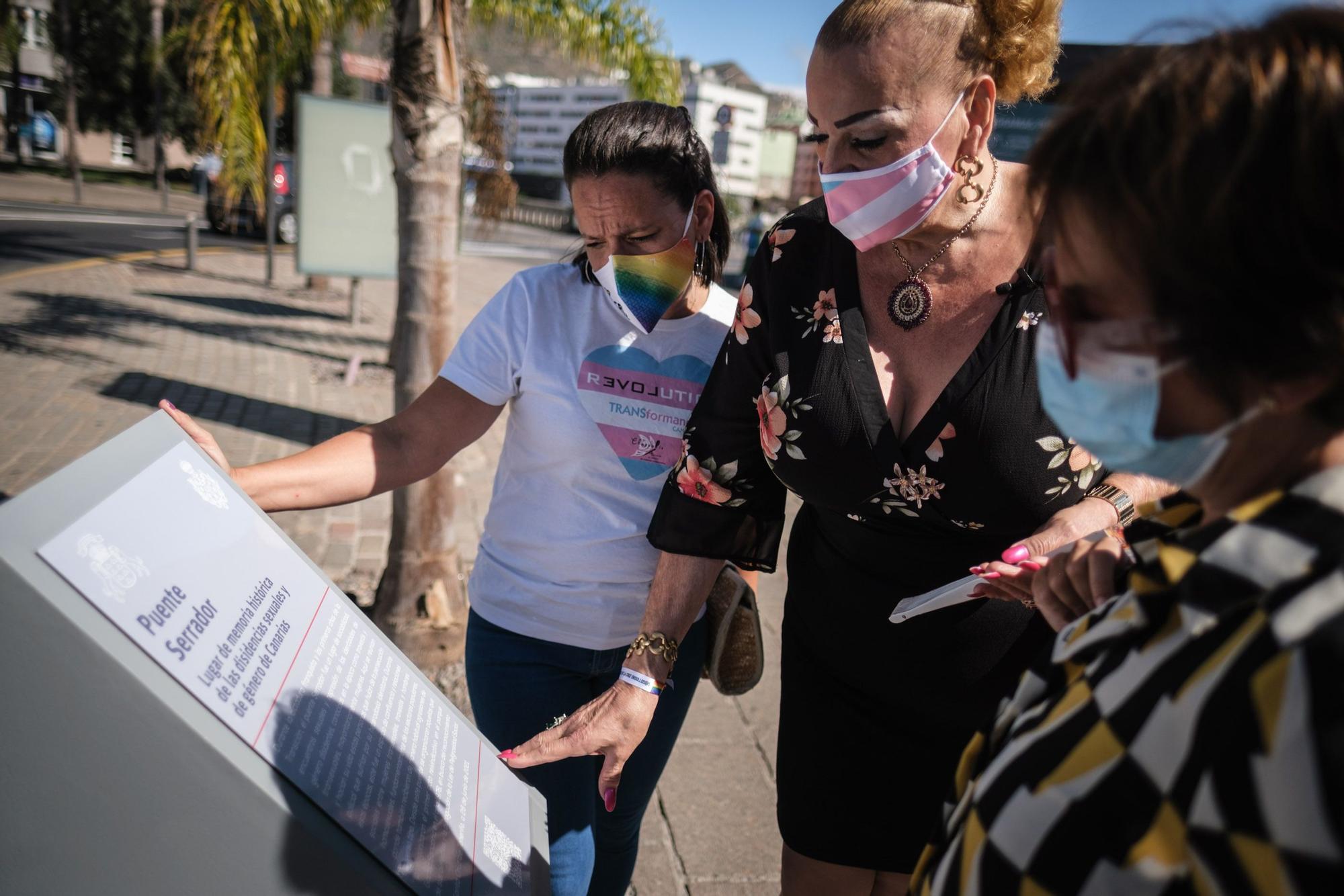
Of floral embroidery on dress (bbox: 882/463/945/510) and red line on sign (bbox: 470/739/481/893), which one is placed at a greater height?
floral embroidery on dress (bbox: 882/463/945/510)

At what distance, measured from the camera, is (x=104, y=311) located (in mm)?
10000

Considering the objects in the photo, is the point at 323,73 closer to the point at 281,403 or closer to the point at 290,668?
the point at 281,403

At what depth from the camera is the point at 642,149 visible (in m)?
1.79

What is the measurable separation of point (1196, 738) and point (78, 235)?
19.6 m

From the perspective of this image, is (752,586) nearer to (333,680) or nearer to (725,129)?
(333,680)

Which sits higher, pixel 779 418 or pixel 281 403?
pixel 779 418

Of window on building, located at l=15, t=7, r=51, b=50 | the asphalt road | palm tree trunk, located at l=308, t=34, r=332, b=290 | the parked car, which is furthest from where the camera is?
window on building, located at l=15, t=7, r=51, b=50

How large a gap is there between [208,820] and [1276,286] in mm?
1020

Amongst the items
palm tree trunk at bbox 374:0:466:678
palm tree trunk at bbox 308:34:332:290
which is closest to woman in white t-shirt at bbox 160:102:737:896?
palm tree trunk at bbox 374:0:466:678

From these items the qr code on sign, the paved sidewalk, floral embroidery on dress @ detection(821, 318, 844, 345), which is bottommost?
the paved sidewalk

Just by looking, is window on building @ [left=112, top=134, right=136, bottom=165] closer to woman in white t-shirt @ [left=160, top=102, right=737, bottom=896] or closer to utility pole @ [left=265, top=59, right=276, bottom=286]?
utility pole @ [left=265, top=59, right=276, bottom=286]

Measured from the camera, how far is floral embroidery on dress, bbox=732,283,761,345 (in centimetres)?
166

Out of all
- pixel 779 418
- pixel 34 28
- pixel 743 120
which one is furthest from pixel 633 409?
pixel 743 120

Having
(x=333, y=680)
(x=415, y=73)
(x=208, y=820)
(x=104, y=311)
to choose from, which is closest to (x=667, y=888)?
(x=333, y=680)
